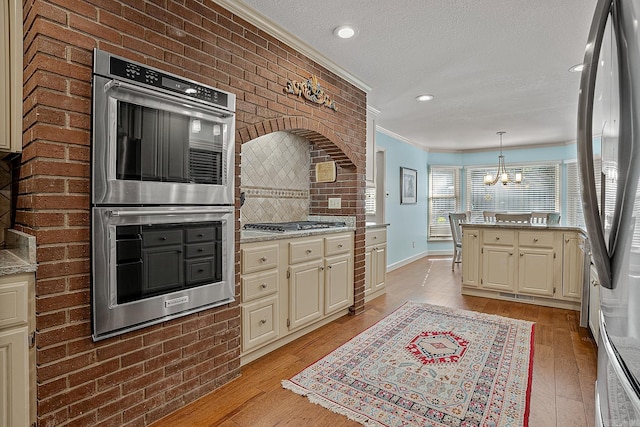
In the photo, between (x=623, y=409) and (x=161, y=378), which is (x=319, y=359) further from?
(x=623, y=409)

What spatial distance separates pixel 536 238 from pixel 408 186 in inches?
118

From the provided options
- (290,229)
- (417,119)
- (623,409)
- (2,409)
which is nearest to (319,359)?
(290,229)

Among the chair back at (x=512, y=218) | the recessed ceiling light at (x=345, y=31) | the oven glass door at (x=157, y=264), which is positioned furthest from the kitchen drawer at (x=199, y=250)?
the chair back at (x=512, y=218)

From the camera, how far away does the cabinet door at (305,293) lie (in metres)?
2.74

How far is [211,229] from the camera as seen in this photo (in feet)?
6.71

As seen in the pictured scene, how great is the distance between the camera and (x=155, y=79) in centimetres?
173

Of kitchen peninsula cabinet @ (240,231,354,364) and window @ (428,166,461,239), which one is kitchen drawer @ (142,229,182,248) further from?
window @ (428,166,461,239)

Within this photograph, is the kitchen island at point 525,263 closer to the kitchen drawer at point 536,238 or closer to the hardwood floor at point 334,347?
the kitchen drawer at point 536,238

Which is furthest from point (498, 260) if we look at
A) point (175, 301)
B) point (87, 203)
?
point (87, 203)

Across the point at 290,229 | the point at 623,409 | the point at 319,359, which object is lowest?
the point at 319,359

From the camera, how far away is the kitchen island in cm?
371

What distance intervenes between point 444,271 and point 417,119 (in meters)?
2.59

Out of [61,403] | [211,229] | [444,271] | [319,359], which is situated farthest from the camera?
[444,271]

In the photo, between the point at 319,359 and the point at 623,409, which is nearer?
the point at 623,409
